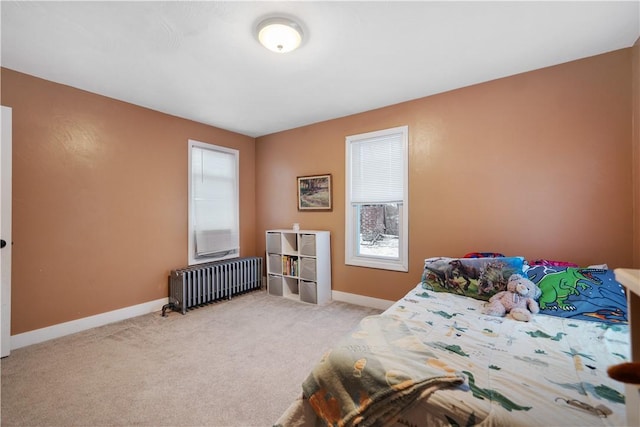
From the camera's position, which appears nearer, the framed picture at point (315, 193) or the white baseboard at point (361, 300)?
the white baseboard at point (361, 300)

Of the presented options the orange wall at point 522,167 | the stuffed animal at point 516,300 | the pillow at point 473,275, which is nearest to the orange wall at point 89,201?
the orange wall at point 522,167

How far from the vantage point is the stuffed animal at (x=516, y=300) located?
1.78 m

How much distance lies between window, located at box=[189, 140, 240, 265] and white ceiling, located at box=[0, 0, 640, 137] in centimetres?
105

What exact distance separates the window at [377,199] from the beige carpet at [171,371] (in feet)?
2.84

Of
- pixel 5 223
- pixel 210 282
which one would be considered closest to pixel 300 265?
pixel 210 282

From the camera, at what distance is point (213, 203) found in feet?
13.1

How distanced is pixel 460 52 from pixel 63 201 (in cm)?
409

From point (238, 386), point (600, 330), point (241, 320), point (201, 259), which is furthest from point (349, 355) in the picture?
point (201, 259)

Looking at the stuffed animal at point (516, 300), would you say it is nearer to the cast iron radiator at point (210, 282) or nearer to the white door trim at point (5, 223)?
the cast iron radiator at point (210, 282)

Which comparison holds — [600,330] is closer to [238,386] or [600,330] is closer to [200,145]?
[238,386]

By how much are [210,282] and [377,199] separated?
2.54 m

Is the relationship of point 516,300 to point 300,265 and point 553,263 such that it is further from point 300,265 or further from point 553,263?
point 300,265

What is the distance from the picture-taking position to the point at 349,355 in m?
1.22

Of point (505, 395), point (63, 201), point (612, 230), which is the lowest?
point (505, 395)
